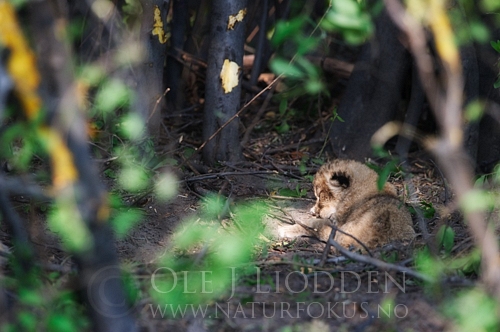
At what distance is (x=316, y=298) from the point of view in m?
3.62

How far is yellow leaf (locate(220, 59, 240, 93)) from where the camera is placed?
252 inches

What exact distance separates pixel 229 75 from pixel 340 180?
5.43 feet

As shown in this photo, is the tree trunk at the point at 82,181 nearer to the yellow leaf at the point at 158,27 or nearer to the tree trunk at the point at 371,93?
the yellow leaf at the point at 158,27

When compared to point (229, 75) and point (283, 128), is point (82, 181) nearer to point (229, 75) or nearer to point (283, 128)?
point (229, 75)

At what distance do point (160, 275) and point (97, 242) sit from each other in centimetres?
102

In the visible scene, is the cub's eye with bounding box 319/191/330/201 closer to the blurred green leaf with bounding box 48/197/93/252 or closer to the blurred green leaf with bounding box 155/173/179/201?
the blurred green leaf with bounding box 155/173/179/201

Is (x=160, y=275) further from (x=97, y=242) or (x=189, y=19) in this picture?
(x=189, y=19)

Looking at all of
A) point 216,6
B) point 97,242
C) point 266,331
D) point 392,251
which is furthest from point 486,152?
point 97,242

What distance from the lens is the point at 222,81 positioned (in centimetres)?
642

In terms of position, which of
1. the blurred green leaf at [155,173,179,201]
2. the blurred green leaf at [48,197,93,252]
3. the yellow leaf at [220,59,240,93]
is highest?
the blurred green leaf at [48,197,93,252]

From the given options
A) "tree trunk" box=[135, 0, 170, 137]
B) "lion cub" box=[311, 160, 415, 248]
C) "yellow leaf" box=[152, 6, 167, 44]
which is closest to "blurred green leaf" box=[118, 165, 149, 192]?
"tree trunk" box=[135, 0, 170, 137]

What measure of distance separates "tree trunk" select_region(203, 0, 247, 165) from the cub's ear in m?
1.31

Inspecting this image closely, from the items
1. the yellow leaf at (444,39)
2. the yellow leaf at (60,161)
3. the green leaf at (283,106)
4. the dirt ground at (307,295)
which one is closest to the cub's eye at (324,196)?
the dirt ground at (307,295)

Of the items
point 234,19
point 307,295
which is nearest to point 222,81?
point 234,19
